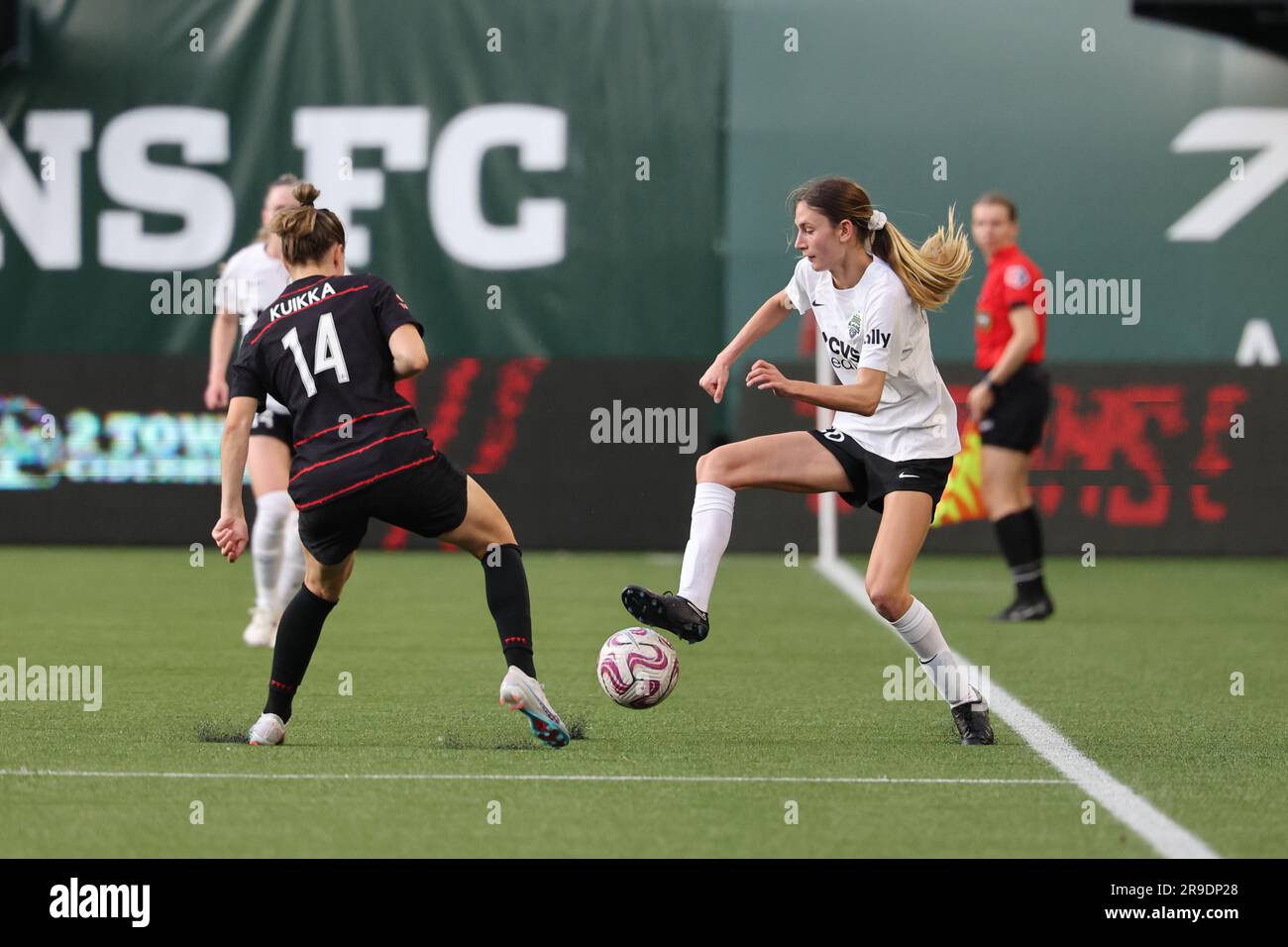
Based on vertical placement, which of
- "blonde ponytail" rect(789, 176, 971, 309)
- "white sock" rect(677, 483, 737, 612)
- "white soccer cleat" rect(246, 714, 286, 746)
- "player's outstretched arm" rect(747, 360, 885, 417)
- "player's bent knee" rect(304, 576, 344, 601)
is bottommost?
"white soccer cleat" rect(246, 714, 286, 746)

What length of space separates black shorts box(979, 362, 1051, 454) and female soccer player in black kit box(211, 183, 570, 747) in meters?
5.00

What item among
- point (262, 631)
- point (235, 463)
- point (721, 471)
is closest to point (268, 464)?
point (262, 631)

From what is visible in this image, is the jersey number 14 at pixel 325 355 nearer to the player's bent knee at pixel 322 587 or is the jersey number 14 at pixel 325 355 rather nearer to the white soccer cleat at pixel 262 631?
the player's bent knee at pixel 322 587

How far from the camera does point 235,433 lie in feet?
19.3

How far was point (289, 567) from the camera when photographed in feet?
29.0

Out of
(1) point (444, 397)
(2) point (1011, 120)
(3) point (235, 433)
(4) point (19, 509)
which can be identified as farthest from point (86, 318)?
(3) point (235, 433)

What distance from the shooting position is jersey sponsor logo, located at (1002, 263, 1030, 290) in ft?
33.5

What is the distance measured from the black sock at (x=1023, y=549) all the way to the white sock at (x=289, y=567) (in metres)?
3.74

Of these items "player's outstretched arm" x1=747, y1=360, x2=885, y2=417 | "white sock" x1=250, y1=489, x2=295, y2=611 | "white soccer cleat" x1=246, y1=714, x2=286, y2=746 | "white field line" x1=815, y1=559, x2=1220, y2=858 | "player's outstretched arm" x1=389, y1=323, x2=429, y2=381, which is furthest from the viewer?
"white sock" x1=250, y1=489, x2=295, y2=611

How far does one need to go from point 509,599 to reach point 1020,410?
196 inches

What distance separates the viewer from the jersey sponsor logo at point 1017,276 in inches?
402

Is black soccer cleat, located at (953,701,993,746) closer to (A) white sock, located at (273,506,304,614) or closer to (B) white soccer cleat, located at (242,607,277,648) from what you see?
(A) white sock, located at (273,506,304,614)

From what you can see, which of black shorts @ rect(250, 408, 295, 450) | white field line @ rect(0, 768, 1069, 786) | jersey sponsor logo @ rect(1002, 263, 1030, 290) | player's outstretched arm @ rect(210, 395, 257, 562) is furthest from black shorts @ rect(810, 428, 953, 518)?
jersey sponsor logo @ rect(1002, 263, 1030, 290)
